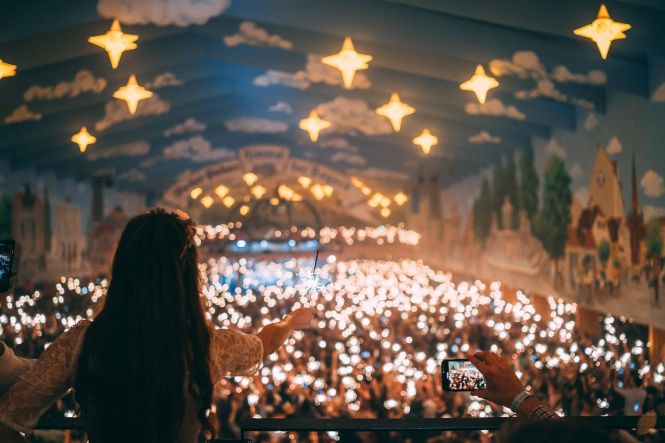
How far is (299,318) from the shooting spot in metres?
2.76

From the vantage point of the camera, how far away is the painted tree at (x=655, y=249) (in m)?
11.3

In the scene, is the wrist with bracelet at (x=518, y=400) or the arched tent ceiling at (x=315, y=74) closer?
the wrist with bracelet at (x=518, y=400)

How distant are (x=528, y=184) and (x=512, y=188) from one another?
1.36m

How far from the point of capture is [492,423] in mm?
2428

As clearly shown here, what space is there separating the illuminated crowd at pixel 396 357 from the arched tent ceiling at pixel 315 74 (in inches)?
170

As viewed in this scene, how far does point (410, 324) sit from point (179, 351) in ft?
45.1

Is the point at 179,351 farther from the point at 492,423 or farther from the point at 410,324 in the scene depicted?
the point at 410,324

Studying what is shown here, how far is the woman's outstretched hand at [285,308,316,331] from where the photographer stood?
2736 mm

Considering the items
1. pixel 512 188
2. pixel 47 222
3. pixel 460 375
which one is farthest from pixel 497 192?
pixel 460 375

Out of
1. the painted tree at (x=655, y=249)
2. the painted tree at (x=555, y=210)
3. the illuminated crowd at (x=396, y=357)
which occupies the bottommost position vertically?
the illuminated crowd at (x=396, y=357)

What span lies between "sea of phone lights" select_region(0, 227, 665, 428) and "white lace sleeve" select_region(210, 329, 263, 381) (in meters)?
0.39

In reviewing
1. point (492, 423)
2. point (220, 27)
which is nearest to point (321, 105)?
point (220, 27)

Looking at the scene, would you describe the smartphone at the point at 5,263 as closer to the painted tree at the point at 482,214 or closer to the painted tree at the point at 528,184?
the painted tree at the point at 528,184

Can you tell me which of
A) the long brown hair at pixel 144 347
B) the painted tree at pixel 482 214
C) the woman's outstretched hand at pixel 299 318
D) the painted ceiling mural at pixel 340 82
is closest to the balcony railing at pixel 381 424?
the long brown hair at pixel 144 347
